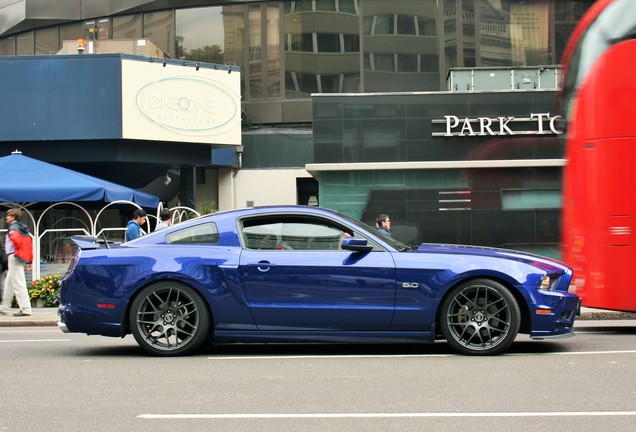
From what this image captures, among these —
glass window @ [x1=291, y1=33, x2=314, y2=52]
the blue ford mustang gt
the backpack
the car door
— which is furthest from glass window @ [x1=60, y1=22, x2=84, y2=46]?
the car door

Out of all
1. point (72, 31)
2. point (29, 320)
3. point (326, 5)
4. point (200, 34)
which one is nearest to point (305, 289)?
point (29, 320)

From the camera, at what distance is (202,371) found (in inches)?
308

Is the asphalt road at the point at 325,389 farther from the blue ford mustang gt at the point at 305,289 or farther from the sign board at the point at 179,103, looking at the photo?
the sign board at the point at 179,103

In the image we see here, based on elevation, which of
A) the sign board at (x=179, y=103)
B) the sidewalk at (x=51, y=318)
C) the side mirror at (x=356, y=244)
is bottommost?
the sidewalk at (x=51, y=318)

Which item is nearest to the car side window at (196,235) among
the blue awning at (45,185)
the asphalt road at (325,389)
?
the asphalt road at (325,389)

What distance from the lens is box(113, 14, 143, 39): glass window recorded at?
32.6 meters

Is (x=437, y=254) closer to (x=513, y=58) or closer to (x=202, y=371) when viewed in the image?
(x=202, y=371)

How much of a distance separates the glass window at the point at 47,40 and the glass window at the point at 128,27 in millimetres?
2834

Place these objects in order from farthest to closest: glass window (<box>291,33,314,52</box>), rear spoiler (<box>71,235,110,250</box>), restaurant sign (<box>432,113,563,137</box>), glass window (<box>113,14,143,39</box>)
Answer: glass window (<box>113,14,143,39</box>)
glass window (<box>291,33,314,52</box>)
restaurant sign (<box>432,113,563,137</box>)
rear spoiler (<box>71,235,110,250</box>)

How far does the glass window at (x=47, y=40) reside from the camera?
111ft

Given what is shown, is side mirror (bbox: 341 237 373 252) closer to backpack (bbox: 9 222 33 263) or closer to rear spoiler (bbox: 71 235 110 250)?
rear spoiler (bbox: 71 235 110 250)

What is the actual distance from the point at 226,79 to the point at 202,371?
68.0 ft

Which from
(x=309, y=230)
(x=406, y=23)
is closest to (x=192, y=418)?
(x=309, y=230)

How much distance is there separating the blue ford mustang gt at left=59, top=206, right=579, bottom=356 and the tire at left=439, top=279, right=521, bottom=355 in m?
0.01
